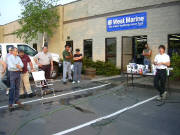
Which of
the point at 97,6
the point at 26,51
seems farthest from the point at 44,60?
the point at 97,6

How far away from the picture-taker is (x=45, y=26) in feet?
58.7

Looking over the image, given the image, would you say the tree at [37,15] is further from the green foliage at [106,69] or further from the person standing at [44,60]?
the person standing at [44,60]

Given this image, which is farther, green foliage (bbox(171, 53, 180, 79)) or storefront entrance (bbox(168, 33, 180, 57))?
storefront entrance (bbox(168, 33, 180, 57))

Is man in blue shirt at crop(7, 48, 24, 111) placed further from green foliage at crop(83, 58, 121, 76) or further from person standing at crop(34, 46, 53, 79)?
green foliage at crop(83, 58, 121, 76)

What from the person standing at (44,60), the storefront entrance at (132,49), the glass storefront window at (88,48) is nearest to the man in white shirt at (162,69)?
the person standing at (44,60)

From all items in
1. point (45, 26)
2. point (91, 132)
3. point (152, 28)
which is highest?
point (45, 26)

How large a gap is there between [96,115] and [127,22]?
931cm

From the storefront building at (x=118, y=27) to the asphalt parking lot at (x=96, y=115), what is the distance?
4801mm

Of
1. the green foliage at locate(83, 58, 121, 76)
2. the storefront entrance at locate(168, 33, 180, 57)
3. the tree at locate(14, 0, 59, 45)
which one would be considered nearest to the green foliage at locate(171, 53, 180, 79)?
the storefront entrance at locate(168, 33, 180, 57)

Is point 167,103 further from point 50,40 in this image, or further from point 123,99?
point 50,40

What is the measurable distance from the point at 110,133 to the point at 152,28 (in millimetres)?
9327

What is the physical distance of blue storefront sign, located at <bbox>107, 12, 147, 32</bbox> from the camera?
42.1 feet

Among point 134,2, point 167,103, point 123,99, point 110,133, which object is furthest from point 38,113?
point 134,2

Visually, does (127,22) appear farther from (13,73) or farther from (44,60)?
(13,73)
